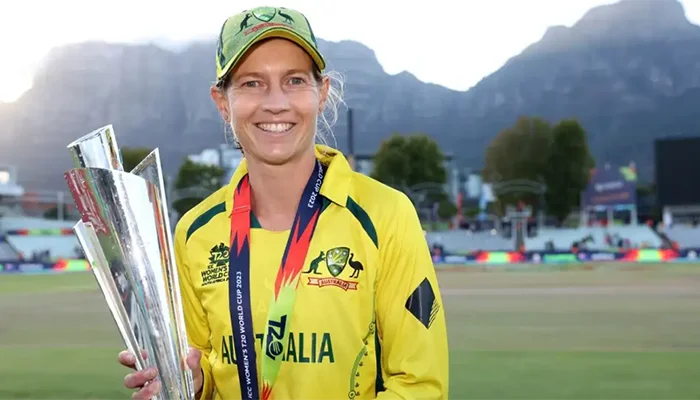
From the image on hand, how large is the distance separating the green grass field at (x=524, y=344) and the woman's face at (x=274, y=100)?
5.46 m

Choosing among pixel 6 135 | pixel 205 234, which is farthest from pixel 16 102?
pixel 205 234

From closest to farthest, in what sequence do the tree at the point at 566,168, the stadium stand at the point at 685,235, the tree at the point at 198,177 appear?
1. the stadium stand at the point at 685,235
2. the tree at the point at 566,168
3. the tree at the point at 198,177

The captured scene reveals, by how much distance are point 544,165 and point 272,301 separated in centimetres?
6986

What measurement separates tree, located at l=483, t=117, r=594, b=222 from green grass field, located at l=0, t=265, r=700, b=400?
4783 centimetres

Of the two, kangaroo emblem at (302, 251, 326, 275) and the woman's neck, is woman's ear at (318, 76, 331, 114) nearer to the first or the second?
the woman's neck

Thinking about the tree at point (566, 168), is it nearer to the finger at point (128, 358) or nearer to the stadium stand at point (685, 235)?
the stadium stand at point (685, 235)

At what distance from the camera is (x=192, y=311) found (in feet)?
7.88

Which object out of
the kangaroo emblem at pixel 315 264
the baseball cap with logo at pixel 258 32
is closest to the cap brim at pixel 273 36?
the baseball cap with logo at pixel 258 32

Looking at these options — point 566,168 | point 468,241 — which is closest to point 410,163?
point 566,168

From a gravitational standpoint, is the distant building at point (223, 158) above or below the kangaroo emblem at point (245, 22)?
above

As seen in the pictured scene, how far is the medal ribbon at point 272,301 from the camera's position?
2143 millimetres

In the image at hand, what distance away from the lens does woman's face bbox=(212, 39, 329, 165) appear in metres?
2.15

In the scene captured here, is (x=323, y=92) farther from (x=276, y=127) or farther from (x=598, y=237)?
(x=598, y=237)


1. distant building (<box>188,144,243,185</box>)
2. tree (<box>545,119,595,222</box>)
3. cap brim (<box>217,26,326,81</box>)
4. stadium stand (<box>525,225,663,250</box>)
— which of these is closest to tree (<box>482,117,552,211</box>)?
tree (<box>545,119,595,222</box>)
